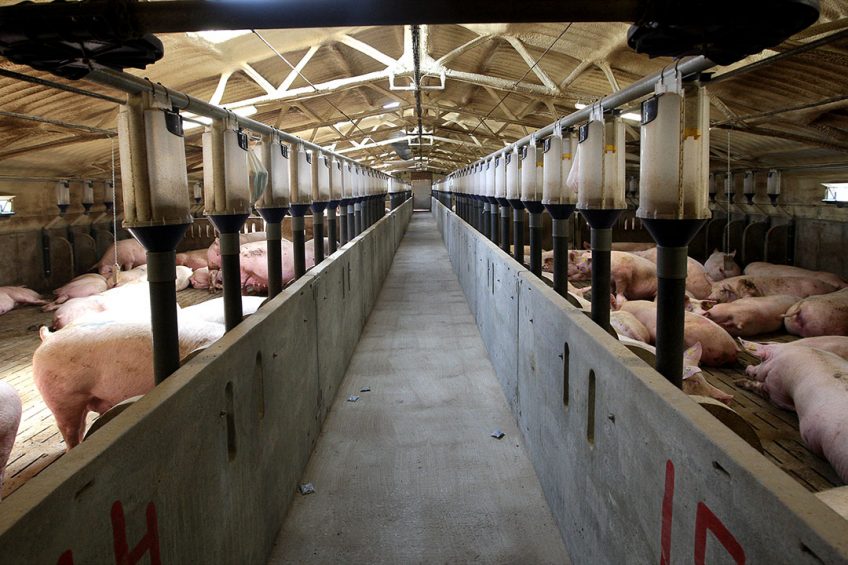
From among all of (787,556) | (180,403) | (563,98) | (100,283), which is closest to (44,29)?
(180,403)

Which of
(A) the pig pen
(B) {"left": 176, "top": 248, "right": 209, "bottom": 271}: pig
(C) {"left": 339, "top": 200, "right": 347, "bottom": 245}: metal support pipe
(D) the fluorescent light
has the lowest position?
(A) the pig pen

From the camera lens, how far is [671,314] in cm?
296

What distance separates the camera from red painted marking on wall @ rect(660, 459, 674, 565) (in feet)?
6.07

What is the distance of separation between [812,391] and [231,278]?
14.5ft

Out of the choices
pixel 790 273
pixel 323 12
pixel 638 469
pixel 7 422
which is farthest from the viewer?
pixel 790 273

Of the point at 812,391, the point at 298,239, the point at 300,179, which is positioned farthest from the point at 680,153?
the point at 298,239

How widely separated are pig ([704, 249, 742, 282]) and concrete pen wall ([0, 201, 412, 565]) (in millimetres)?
10423

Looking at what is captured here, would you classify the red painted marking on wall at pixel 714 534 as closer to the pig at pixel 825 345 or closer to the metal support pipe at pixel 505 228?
the pig at pixel 825 345

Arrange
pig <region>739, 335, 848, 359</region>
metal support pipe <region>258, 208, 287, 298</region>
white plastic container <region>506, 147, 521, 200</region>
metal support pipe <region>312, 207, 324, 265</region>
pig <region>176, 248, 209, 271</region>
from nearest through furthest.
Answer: metal support pipe <region>258, 208, 287, 298</region>, pig <region>739, 335, 848, 359</region>, white plastic container <region>506, 147, 521, 200</region>, metal support pipe <region>312, 207, 324, 265</region>, pig <region>176, 248, 209, 271</region>

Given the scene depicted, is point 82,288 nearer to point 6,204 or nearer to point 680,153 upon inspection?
point 6,204

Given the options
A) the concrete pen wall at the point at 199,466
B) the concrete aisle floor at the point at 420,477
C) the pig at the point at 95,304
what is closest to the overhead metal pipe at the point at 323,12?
the concrete pen wall at the point at 199,466

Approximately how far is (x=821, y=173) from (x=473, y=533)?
37.4 ft

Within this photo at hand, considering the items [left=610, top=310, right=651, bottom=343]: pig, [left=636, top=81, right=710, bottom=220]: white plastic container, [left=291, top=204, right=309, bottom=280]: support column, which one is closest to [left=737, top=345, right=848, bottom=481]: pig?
[left=610, top=310, right=651, bottom=343]: pig

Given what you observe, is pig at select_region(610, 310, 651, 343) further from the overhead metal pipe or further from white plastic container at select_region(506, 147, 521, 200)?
the overhead metal pipe
